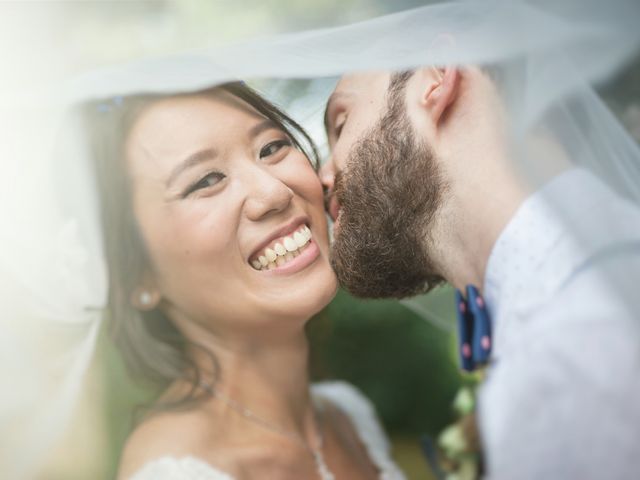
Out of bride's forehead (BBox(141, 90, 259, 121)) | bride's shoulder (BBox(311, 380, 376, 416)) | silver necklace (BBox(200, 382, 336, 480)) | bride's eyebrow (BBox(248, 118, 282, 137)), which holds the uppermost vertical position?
bride's forehead (BBox(141, 90, 259, 121))

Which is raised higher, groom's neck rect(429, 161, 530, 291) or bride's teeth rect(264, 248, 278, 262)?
groom's neck rect(429, 161, 530, 291)

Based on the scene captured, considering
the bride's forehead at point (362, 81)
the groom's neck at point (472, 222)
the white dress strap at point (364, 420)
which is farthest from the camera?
the white dress strap at point (364, 420)

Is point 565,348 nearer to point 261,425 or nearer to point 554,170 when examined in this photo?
point 554,170

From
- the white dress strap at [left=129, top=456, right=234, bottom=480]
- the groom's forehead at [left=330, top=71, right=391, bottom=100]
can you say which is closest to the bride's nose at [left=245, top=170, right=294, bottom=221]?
the groom's forehead at [left=330, top=71, right=391, bottom=100]

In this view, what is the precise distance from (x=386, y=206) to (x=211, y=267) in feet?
1.28

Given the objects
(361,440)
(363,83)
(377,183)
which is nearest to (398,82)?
(363,83)

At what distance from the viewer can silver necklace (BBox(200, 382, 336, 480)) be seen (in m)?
1.52

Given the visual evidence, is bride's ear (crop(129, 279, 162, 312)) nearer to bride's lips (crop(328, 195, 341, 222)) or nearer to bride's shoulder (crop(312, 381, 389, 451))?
bride's lips (crop(328, 195, 341, 222))

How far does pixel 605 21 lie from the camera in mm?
1334

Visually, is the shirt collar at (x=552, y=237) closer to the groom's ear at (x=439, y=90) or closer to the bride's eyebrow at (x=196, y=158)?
the groom's ear at (x=439, y=90)

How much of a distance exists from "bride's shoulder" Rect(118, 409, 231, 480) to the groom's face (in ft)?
1.56

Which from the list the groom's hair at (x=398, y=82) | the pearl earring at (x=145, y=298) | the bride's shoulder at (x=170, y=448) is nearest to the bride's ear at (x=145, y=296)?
the pearl earring at (x=145, y=298)

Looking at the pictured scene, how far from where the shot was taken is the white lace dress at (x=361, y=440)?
131 cm

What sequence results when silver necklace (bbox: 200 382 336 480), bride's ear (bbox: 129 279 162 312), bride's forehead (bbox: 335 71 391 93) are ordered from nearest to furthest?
1. bride's forehead (bbox: 335 71 391 93)
2. bride's ear (bbox: 129 279 162 312)
3. silver necklace (bbox: 200 382 336 480)
